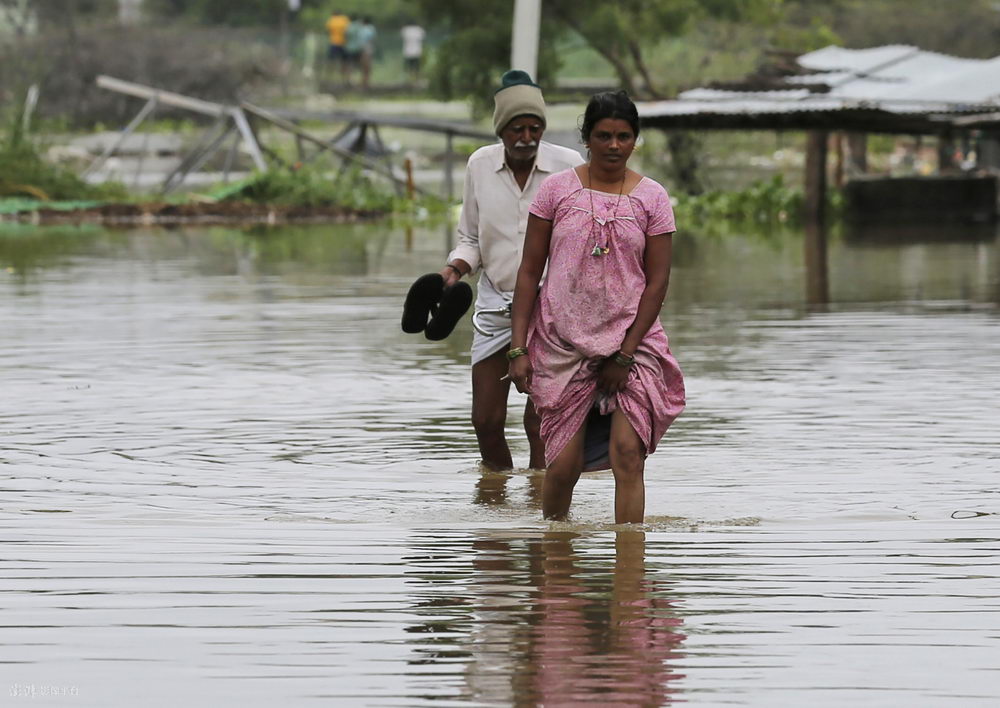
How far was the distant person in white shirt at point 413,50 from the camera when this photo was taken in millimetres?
53594

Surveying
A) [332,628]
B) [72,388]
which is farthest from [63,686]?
[72,388]

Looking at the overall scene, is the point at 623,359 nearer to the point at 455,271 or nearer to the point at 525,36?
the point at 455,271

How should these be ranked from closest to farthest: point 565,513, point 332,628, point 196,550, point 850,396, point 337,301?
point 332,628 → point 196,550 → point 565,513 → point 850,396 → point 337,301

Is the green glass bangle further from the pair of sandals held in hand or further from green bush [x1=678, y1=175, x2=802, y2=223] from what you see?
green bush [x1=678, y1=175, x2=802, y2=223]

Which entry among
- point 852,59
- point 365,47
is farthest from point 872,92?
point 365,47

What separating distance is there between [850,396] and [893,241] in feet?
59.5

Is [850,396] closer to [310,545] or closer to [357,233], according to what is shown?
[310,545]

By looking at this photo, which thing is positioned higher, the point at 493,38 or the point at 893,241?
the point at 493,38

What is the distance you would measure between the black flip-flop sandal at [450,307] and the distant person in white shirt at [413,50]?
45.8 metres

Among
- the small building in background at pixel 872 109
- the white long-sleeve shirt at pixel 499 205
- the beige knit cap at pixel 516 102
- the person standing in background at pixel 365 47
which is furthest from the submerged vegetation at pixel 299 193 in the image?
the beige knit cap at pixel 516 102

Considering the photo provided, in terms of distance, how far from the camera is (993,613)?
575 cm

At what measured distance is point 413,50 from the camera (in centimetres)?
5378

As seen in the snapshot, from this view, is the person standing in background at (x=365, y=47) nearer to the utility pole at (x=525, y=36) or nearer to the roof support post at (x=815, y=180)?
the roof support post at (x=815, y=180)

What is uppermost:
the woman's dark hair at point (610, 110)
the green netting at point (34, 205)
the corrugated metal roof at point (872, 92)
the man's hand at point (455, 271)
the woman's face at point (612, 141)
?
the corrugated metal roof at point (872, 92)
